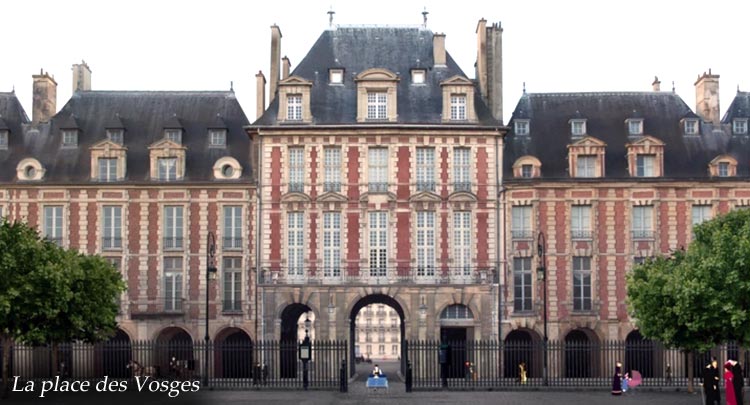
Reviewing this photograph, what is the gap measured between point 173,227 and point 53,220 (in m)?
5.32

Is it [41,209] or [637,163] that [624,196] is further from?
[41,209]

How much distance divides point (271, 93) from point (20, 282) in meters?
19.1

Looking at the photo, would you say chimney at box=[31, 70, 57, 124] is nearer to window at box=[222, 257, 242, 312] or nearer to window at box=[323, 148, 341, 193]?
window at box=[222, 257, 242, 312]

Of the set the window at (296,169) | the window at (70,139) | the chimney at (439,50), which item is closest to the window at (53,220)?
the window at (70,139)

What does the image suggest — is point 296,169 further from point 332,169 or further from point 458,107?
point 458,107

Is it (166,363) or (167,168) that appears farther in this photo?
(167,168)

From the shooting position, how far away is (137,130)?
54938mm

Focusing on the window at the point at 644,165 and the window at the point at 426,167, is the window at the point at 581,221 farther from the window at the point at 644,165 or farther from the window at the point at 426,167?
the window at the point at 426,167

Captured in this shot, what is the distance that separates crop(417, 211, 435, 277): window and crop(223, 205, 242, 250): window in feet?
26.5

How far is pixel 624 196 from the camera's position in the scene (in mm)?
52562

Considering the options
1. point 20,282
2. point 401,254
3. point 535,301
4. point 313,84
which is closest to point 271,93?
point 313,84

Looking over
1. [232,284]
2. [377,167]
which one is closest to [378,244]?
[377,167]

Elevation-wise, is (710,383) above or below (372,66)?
below

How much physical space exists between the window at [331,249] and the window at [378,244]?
143 cm
